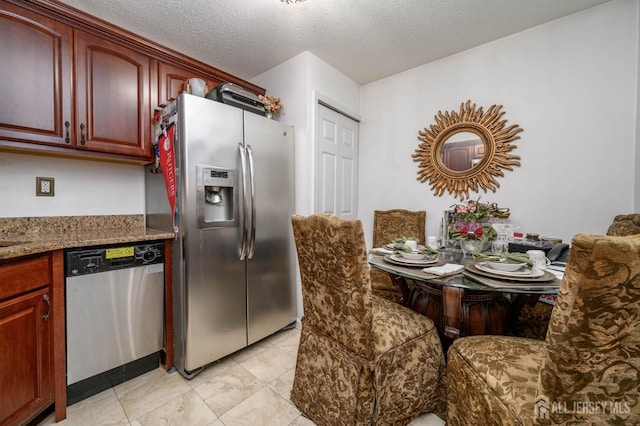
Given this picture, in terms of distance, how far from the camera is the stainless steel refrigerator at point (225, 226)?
166 centimetres

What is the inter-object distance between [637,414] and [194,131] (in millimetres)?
2164

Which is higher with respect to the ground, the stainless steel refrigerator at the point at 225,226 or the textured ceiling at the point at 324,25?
the textured ceiling at the point at 324,25

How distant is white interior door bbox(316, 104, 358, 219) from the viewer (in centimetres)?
257

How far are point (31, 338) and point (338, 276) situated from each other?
1584mm

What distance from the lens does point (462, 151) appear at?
2.40 metres

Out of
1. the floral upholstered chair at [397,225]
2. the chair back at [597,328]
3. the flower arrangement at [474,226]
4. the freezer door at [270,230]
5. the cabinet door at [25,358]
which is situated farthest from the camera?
the floral upholstered chair at [397,225]

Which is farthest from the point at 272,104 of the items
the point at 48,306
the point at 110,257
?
the point at 48,306

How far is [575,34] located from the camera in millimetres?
1907

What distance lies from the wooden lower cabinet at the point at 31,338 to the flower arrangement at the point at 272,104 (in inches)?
66.7

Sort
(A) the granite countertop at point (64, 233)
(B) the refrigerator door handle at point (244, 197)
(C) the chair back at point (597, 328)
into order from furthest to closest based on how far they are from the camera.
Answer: (B) the refrigerator door handle at point (244, 197) < (A) the granite countertop at point (64, 233) < (C) the chair back at point (597, 328)

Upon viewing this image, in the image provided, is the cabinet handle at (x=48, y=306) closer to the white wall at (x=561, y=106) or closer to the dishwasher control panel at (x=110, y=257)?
the dishwasher control panel at (x=110, y=257)

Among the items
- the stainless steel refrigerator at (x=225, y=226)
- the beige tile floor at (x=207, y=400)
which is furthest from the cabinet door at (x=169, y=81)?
the beige tile floor at (x=207, y=400)

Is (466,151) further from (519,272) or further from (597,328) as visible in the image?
(597,328)

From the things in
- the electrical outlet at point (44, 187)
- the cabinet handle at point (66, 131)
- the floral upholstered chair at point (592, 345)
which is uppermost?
the cabinet handle at point (66, 131)
